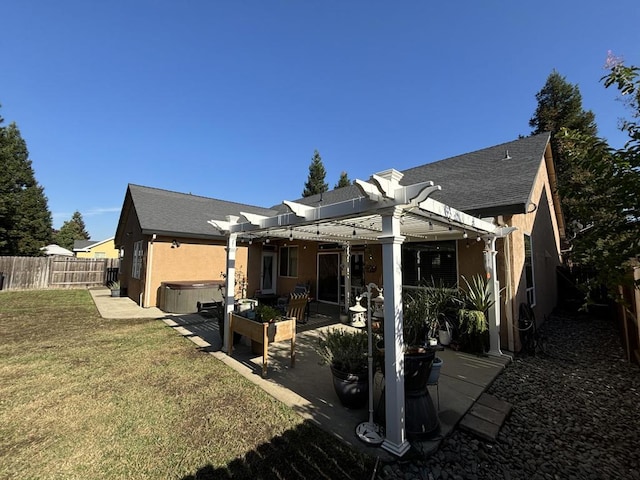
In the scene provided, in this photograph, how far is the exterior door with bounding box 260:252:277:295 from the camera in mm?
13820

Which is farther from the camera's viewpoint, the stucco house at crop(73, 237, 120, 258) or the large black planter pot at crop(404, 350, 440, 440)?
the stucco house at crop(73, 237, 120, 258)

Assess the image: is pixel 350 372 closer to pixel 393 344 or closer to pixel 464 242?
pixel 393 344

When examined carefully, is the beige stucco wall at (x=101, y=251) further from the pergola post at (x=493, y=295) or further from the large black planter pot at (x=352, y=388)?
the pergola post at (x=493, y=295)

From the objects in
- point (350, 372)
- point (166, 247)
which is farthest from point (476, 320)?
point (166, 247)

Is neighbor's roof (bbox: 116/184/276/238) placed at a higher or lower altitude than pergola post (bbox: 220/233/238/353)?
higher

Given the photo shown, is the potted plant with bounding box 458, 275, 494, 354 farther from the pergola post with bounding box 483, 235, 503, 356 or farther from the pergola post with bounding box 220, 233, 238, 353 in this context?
the pergola post with bounding box 220, 233, 238, 353

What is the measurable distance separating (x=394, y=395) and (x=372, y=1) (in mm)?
8812

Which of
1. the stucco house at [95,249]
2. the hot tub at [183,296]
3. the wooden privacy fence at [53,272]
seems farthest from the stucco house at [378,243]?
the stucco house at [95,249]

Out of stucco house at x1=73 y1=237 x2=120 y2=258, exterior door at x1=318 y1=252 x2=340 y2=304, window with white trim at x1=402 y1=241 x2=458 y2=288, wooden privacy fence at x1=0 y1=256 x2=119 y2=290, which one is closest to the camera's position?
window with white trim at x1=402 y1=241 x2=458 y2=288

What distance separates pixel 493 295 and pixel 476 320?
0.68 m

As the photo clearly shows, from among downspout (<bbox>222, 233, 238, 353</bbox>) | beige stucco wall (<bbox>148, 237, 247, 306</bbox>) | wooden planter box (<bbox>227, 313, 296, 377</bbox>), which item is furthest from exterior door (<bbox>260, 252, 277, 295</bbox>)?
wooden planter box (<bbox>227, 313, 296, 377</bbox>)

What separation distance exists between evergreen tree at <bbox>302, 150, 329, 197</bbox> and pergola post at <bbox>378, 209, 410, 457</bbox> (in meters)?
32.9

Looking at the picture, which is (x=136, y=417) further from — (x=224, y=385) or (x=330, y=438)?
(x=330, y=438)

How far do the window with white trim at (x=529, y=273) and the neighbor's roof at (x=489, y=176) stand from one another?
71.5 inches
